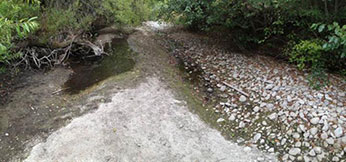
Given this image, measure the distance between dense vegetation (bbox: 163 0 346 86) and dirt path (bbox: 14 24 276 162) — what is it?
2.25 metres

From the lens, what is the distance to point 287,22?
529 cm

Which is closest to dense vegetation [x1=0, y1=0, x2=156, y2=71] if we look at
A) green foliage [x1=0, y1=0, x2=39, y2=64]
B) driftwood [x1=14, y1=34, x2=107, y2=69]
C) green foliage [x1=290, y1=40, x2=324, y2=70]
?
green foliage [x1=0, y1=0, x2=39, y2=64]

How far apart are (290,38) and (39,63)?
6.06 meters

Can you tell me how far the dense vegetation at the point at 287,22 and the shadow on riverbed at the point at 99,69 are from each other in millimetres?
1841

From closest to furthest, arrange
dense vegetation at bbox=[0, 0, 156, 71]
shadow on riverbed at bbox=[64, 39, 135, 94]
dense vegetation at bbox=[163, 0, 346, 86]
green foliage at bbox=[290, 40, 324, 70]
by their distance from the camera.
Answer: dense vegetation at bbox=[163, 0, 346, 86], green foliage at bbox=[290, 40, 324, 70], shadow on riverbed at bbox=[64, 39, 135, 94], dense vegetation at bbox=[0, 0, 156, 71]

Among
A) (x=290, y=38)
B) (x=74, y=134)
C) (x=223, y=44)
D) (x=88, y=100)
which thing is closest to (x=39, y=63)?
(x=88, y=100)

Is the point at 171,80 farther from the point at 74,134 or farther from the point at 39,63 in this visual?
the point at 39,63

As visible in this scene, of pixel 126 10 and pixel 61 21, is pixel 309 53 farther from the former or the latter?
pixel 61 21

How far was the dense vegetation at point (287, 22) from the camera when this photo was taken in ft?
13.8

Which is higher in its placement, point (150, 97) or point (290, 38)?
point (290, 38)

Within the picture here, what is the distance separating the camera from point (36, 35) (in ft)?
19.3

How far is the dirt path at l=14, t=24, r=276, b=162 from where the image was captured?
10.7ft

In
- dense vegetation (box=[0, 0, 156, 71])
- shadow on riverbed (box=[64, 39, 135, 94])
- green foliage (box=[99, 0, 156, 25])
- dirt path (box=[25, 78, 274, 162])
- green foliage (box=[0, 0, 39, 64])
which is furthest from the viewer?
green foliage (box=[99, 0, 156, 25])

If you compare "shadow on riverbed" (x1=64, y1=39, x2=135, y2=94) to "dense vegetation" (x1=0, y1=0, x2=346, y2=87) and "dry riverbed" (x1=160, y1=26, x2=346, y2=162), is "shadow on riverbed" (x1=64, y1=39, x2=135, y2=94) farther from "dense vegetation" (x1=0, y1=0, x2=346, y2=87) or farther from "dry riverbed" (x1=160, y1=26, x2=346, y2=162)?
"dry riverbed" (x1=160, y1=26, x2=346, y2=162)
